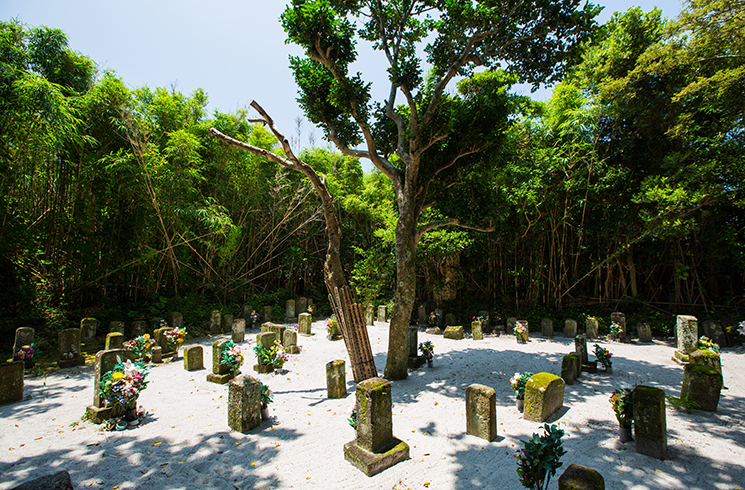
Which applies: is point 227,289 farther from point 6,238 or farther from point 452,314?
point 452,314

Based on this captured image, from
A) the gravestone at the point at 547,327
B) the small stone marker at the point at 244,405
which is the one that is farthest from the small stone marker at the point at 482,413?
the gravestone at the point at 547,327

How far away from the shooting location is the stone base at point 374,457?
297 cm

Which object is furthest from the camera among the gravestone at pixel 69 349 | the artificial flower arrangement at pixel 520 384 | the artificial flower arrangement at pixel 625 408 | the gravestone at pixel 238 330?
the gravestone at pixel 238 330

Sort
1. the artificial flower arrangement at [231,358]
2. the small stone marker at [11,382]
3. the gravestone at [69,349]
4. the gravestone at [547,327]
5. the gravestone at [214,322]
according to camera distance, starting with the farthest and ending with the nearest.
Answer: the gravestone at [214,322] < the gravestone at [547,327] < the gravestone at [69,349] < the artificial flower arrangement at [231,358] < the small stone marker at [11,382]

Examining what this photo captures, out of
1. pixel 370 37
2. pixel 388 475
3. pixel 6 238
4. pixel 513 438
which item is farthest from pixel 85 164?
pixel 513 438

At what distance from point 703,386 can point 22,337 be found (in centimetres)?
1097

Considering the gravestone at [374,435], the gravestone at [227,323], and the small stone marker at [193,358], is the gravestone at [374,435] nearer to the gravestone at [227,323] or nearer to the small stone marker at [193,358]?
the small stone marker at [193,358]

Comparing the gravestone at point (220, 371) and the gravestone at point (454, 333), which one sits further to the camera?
the gravestone at point (454, 333)

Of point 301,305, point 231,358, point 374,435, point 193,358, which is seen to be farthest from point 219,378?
point 301,305

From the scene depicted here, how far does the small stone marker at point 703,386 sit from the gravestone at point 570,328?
4419 millimetres

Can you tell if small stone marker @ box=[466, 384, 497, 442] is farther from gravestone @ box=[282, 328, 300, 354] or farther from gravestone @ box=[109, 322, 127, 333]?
gravestone @ box=[109, 322, 127, 333]

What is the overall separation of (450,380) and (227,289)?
26.1ft

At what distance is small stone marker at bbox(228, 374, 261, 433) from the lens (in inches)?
149

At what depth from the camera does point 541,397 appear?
395cm
